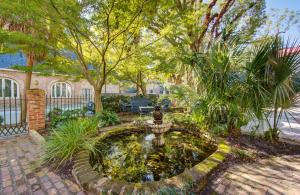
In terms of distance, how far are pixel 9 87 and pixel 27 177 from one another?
46.5 feet

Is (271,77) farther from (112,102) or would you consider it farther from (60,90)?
A: (60,90)

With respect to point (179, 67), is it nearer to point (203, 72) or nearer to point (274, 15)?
point (203, 72)

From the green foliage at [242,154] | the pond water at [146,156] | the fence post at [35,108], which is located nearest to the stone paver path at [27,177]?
the pond water at [146,156]

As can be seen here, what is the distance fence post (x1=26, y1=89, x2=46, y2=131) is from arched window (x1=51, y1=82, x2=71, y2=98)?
11371mm

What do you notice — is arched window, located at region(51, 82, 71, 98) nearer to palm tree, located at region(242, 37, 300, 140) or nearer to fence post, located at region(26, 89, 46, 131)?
fence post, located at region(26, 89, 46, 131)

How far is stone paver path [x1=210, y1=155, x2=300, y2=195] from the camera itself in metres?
2.32

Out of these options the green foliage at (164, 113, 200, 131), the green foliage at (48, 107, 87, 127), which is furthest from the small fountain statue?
the green foliage at (48, 107, 87, 127)

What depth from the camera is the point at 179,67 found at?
4930 millimetres

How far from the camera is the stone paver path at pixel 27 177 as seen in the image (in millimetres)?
2502

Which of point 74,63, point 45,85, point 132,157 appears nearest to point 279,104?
point 132,157

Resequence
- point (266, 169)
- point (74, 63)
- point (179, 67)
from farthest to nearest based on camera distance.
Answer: point (74, 63) → point (179, 67) → point (266, 169)

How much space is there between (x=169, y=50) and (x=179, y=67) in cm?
228

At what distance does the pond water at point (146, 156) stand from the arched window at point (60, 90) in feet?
44.1

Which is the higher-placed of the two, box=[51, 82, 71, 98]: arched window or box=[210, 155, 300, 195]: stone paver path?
box=[51, 82, 71, 98]: arched window
